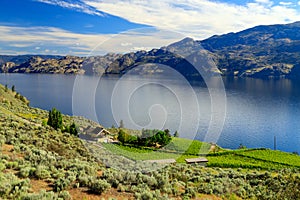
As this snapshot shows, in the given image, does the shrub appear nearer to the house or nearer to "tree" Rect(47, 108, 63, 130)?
the house

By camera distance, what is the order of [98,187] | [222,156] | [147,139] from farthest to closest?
[147,139] → [222,156] → [98,187]

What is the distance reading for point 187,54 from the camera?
30578mm

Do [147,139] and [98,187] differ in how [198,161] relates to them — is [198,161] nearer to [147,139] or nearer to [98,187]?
[147,139]

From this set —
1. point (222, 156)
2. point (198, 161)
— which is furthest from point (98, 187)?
point (222, 156)

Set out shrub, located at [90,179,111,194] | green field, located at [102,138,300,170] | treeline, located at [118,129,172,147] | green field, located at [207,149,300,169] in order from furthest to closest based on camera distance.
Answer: treeline, located at [118,129,172,147], green field, located at [102,138,300,170], green field, located at [207,149,300,169], shrub, located at [90,179,111,194]

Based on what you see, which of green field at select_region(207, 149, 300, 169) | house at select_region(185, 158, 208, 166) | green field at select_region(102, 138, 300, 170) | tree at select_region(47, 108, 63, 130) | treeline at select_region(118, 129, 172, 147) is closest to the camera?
house at select_region(185, 158, 208, 166)

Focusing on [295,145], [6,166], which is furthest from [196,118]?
[6,166]

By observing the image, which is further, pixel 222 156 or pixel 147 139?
pixel 147 139

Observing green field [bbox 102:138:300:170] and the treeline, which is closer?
green field [bbox 102:138:300:170]

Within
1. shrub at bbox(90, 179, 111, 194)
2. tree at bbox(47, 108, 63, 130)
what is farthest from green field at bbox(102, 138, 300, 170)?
shrub at bbox(90, 179, 111, 194)

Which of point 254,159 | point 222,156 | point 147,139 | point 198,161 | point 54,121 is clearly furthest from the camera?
point 147,139

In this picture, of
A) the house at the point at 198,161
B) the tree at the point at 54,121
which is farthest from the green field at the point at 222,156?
the tree at the point at 54,121

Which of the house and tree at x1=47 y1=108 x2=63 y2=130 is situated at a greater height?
tree at x1=47 y1=108 x2=63 y2=130

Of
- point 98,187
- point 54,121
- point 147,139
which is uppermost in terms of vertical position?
point 98,187
